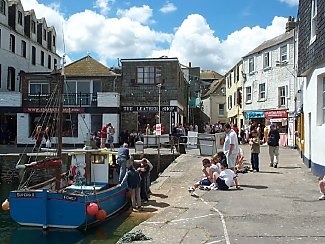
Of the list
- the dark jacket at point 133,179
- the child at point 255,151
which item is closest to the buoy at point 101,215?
the dark jacket at point 133,179

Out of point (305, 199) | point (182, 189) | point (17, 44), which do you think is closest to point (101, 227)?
point (182, 189)

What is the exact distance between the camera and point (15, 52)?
46.5 metres

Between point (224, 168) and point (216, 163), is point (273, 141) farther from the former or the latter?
point (224, 168)

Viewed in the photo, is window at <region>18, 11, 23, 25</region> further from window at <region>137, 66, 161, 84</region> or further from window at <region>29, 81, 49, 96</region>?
window at <region>137, 66, 161, 84</region>

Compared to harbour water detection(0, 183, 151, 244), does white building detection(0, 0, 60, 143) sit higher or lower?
higher

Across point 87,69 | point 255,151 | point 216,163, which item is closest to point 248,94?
point 87,69

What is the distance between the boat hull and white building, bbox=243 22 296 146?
927 inches

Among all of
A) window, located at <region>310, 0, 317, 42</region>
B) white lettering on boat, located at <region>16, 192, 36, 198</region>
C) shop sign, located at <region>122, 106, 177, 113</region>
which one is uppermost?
window, located at <region>310, 0, 317, 42</region>

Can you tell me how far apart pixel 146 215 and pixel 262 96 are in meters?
30.0

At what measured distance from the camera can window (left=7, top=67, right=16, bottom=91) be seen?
4569cm

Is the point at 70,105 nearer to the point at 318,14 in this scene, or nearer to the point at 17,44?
the point at 17,44

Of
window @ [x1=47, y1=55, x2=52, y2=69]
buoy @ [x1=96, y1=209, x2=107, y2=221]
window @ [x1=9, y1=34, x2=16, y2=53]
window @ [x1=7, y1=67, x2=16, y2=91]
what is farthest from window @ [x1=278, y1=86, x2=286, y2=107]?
window @ [x1=47, y1=55, x2=52, y2=69]

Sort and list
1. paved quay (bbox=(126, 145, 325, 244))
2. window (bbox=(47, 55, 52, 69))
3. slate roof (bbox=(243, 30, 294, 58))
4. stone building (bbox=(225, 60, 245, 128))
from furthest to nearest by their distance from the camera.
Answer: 1. window (bbox=(47, 55, 52, 69))
2. stone building (bbox=(225, 60, 245, 128))
3. slate roof (bbox=(243, 30, 294, 58))
4. paved quay (bbox=(126, 145, 325, 244))

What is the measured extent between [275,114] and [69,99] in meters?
17.3
